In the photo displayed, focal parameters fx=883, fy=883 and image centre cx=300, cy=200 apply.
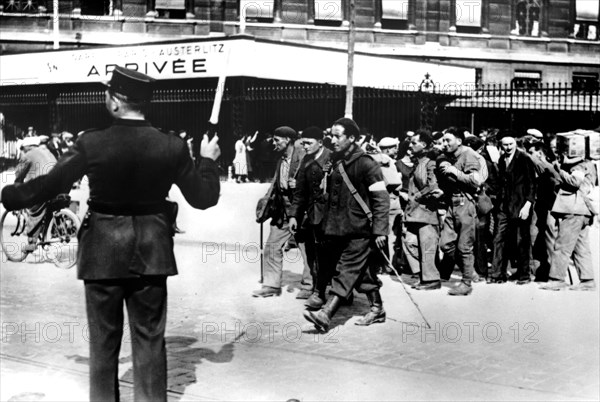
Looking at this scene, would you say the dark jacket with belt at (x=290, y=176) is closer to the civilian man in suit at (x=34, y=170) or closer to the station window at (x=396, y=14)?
the civilian man in suit at (x=34, y=170)

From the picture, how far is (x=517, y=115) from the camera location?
2816 centimetres

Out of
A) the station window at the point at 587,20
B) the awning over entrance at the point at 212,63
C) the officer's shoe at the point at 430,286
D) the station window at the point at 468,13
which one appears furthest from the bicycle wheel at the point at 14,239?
the station window at the point at 587,20

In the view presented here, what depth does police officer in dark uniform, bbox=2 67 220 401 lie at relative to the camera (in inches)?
183

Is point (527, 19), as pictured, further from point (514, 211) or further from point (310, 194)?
point (310, 194)

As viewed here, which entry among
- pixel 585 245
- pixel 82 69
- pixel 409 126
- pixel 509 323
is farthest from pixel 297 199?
pixel 82 69

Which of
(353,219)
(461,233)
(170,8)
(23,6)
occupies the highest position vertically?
(170,8)

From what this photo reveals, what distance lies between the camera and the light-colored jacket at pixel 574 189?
32.8 feet

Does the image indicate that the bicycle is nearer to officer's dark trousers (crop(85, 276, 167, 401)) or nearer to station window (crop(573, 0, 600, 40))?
officer's dark trousers (crop(85, 276, 167, 401))

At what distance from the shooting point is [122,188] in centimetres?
467

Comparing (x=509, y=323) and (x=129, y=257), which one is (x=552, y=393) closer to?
(x=509, y=323)

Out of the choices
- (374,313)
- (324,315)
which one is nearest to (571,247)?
(374,313)

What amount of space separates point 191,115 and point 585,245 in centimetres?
1928

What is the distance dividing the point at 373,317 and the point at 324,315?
2.25 feet

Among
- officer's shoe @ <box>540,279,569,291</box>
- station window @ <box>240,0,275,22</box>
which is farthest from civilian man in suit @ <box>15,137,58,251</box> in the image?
station window @ <box>240,0,275,22</box>
